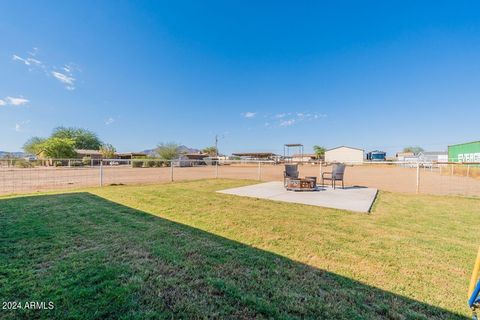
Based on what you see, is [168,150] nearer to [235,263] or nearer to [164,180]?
[164,180]

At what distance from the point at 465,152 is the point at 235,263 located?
30.6 m

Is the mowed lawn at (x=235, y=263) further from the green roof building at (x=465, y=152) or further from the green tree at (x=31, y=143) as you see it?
the green tree at (x=31, y=143)

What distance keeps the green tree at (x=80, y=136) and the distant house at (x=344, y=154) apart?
63.7m

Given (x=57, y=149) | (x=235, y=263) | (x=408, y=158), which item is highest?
(x=57, y=149)

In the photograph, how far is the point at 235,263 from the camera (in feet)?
8.77

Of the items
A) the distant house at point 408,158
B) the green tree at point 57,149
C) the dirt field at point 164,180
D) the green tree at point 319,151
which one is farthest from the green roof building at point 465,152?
the green tree at point 57,149

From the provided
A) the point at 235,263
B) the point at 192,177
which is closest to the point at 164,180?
the point at 192,177

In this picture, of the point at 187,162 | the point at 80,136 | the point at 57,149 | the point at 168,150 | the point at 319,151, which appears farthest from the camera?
the point at 319,151

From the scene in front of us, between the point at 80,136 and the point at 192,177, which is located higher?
the point at 80,136

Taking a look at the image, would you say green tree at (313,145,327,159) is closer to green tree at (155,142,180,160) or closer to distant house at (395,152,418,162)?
distant house at (395,152,418,162)

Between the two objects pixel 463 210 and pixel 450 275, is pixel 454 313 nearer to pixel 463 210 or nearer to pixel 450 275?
pixel 450 275

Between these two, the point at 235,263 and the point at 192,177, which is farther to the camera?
the point at 192,177

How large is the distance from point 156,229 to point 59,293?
6.14ft

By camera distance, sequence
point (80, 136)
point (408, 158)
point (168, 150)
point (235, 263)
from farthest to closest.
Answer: point (80, 136)
point (168, 150)
point (408, 158)
point (235, 263)
